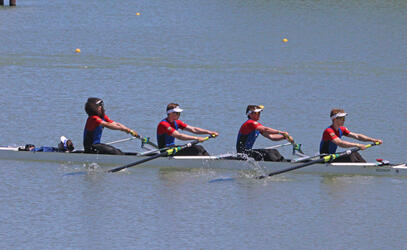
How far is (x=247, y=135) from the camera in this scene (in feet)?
63.0

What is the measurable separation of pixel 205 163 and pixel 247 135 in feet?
3.74

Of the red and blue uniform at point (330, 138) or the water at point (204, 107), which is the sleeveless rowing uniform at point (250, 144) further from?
the red and blue uniform at point (330, 138)

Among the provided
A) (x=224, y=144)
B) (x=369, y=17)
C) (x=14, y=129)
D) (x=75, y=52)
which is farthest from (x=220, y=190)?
(x=369, y=17)

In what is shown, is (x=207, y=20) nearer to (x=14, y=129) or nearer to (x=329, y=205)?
(x=14, y=129)

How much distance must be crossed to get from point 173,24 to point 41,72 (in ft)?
63.9

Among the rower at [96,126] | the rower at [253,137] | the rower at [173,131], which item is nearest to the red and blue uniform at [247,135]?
the rower at [253,137]

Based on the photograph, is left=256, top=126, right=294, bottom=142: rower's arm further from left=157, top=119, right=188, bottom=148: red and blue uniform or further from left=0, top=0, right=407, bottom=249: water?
left=157, top=119, right=188, bottom=148: red and blue uniform

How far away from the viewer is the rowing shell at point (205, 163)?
18.9m

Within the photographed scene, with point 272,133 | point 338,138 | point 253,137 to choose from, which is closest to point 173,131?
point 253,137

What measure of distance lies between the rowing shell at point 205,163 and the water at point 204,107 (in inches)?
9.5

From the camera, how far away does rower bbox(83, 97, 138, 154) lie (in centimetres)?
1952

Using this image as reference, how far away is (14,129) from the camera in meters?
24.4

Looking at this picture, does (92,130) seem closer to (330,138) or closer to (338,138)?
(330,138)

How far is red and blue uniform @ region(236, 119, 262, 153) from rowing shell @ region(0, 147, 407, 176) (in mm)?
339
